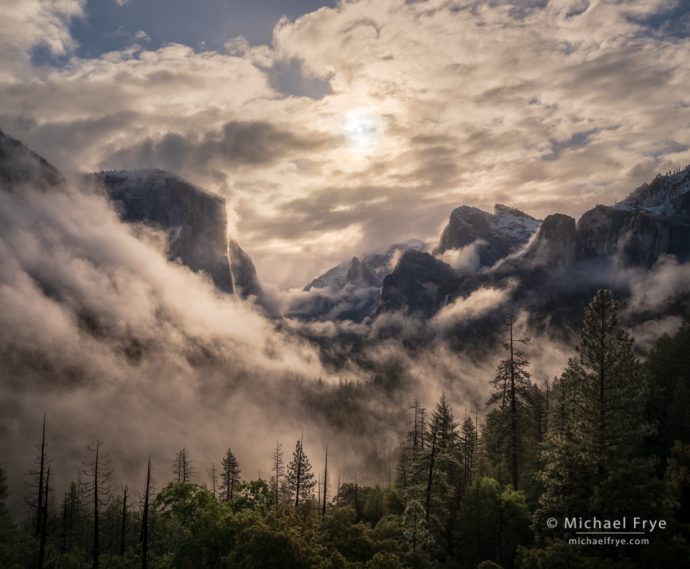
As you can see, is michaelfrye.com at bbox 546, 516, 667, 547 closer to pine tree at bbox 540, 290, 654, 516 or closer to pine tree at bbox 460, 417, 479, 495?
pine tree at bbox 540, 290, 654, 516

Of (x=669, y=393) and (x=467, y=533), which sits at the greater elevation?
(x=669, y=393)

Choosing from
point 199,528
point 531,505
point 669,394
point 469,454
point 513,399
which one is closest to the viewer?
point 199,528

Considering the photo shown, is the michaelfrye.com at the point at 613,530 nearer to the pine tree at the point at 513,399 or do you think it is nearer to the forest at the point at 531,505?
the forest at the point at 531,505

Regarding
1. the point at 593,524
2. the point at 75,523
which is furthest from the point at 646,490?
the point at 75,523

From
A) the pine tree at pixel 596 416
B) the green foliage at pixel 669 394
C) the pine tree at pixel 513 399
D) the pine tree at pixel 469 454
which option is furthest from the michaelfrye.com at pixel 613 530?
the pine tree at pixel 469 454

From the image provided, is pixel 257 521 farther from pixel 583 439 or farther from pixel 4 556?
pixel 4 556

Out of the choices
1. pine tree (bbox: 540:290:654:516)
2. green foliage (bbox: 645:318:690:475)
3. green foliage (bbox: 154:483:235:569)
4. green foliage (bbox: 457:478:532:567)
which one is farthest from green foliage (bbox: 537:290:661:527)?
green foliage (bbox: 154:483:235:569)

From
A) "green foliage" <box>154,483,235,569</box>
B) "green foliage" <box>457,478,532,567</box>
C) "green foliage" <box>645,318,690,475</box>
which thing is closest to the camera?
"green foliage" <box>154,483,235,569</box>

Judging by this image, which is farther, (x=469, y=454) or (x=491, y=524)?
(x=469, y=454)

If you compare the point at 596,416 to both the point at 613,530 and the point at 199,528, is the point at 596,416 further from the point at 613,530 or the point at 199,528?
the point at 199,528

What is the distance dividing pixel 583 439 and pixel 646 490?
558 centimetres

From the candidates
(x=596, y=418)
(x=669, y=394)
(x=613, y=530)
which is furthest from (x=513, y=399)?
(x=669, y=394)

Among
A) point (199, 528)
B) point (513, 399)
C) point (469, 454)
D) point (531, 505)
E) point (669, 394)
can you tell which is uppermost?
point (669, 394)

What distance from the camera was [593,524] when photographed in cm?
2734
